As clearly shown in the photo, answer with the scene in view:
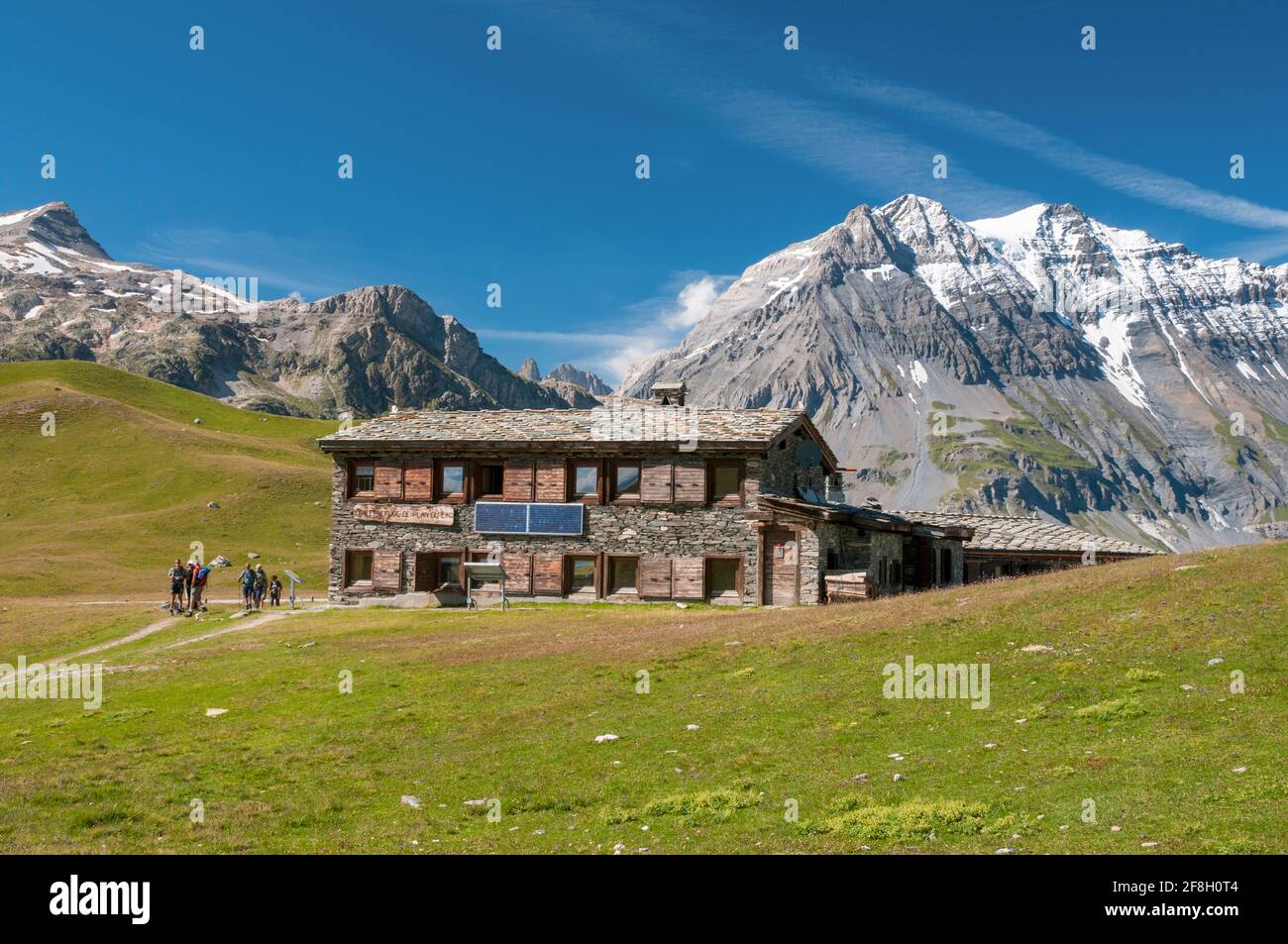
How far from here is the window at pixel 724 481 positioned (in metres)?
45.8

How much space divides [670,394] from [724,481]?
10.9 meters

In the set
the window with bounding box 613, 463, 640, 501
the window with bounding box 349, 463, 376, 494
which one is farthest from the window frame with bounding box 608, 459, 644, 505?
the window with bounding box 349, 463, 376, 494

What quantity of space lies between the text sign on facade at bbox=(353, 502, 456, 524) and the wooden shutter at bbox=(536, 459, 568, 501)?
4.73 meters

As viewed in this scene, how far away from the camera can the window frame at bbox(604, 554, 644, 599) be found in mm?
46500

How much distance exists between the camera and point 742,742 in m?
17.2

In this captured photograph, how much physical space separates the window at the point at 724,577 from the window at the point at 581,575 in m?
5.80

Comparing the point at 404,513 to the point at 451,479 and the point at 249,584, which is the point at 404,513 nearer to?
the point at 451,479

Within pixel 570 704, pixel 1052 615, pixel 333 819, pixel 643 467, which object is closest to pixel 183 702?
pixel 570 704

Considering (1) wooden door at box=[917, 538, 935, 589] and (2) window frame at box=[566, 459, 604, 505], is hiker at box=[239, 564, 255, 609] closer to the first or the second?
(2) window frame at box=[566, 459, 604, 505]

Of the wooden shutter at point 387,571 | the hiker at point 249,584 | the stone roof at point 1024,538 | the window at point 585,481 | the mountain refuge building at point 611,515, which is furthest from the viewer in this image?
the stone roof at point 1024,538

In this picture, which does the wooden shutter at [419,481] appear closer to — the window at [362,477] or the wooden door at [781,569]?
the window at [362,477]

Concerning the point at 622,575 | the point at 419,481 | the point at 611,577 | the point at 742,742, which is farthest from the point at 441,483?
the point at 742,742
